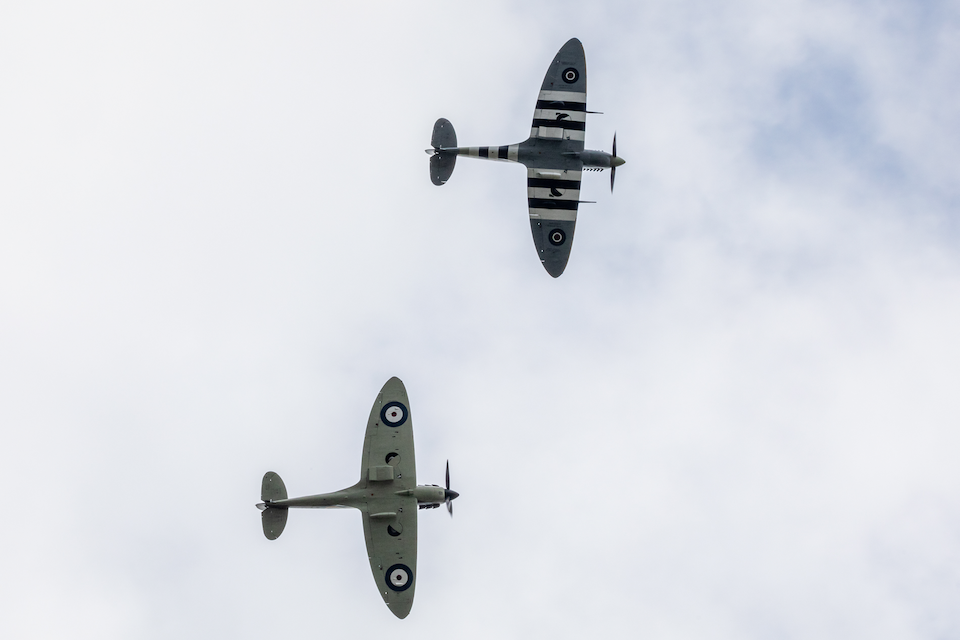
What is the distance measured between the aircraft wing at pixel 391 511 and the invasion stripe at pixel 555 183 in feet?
44.1

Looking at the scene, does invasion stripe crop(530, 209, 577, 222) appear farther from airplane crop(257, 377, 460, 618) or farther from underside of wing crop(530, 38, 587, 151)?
airplane crop(257, 377, 460, 618)

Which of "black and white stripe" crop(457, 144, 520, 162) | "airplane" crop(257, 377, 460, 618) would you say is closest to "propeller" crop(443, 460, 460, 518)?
"airplane" crop(257, 377, 460, 618)

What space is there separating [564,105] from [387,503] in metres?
21.4

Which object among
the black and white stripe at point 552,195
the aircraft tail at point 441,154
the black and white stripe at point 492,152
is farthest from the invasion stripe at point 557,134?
the aircraft tail at point 441,154

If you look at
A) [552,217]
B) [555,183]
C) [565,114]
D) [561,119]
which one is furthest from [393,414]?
[565,114]

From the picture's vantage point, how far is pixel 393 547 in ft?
164

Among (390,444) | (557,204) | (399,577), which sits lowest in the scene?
(399,577)

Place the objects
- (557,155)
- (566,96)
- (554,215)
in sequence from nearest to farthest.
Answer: (557,155) < (566,96) < (554,215)

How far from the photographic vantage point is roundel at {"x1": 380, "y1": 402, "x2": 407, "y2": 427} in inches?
1996

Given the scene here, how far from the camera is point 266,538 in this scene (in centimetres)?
4969

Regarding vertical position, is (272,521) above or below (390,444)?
below

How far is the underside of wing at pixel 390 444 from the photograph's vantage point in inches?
1964

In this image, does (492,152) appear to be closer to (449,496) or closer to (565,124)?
(565,124)

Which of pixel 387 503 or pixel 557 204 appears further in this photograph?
pixel 557 204
